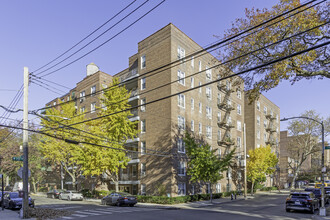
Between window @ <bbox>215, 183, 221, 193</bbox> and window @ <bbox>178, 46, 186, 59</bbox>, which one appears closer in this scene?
window @ <bbox>178, 46, 186, 59</bbox>

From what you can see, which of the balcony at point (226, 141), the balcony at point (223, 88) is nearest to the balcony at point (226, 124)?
the balcony at point (226, 141)

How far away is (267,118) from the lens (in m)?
65.0

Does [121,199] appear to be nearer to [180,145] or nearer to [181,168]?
[181,168]

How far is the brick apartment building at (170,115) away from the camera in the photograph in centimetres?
3400

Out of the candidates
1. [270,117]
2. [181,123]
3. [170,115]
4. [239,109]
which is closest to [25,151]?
[170,115]

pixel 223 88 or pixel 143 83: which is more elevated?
pixel 223 88

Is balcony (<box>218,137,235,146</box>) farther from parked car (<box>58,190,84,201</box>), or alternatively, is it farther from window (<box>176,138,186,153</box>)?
parked car (<box>58,190,84,201</box>)

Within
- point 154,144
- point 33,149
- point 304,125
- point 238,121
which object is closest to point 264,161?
point 238,121

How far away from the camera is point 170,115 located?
33.9 metres

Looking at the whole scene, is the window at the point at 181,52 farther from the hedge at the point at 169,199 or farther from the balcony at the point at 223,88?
the hedge at the point at 169,199

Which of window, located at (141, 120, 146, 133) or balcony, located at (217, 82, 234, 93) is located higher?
balcony, located at (217, 82, 234, 93)

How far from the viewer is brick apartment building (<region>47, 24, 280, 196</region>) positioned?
34.0 metres

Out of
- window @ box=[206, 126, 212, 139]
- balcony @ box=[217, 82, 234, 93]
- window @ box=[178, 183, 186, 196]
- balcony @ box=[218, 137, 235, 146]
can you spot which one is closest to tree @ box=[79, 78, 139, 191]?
window @ box=[178, 183, 186, 196]

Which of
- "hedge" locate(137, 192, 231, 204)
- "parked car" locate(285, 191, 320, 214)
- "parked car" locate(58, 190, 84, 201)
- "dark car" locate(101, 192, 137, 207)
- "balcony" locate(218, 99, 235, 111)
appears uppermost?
"balcony" locate(218, 99, 235, 111)
